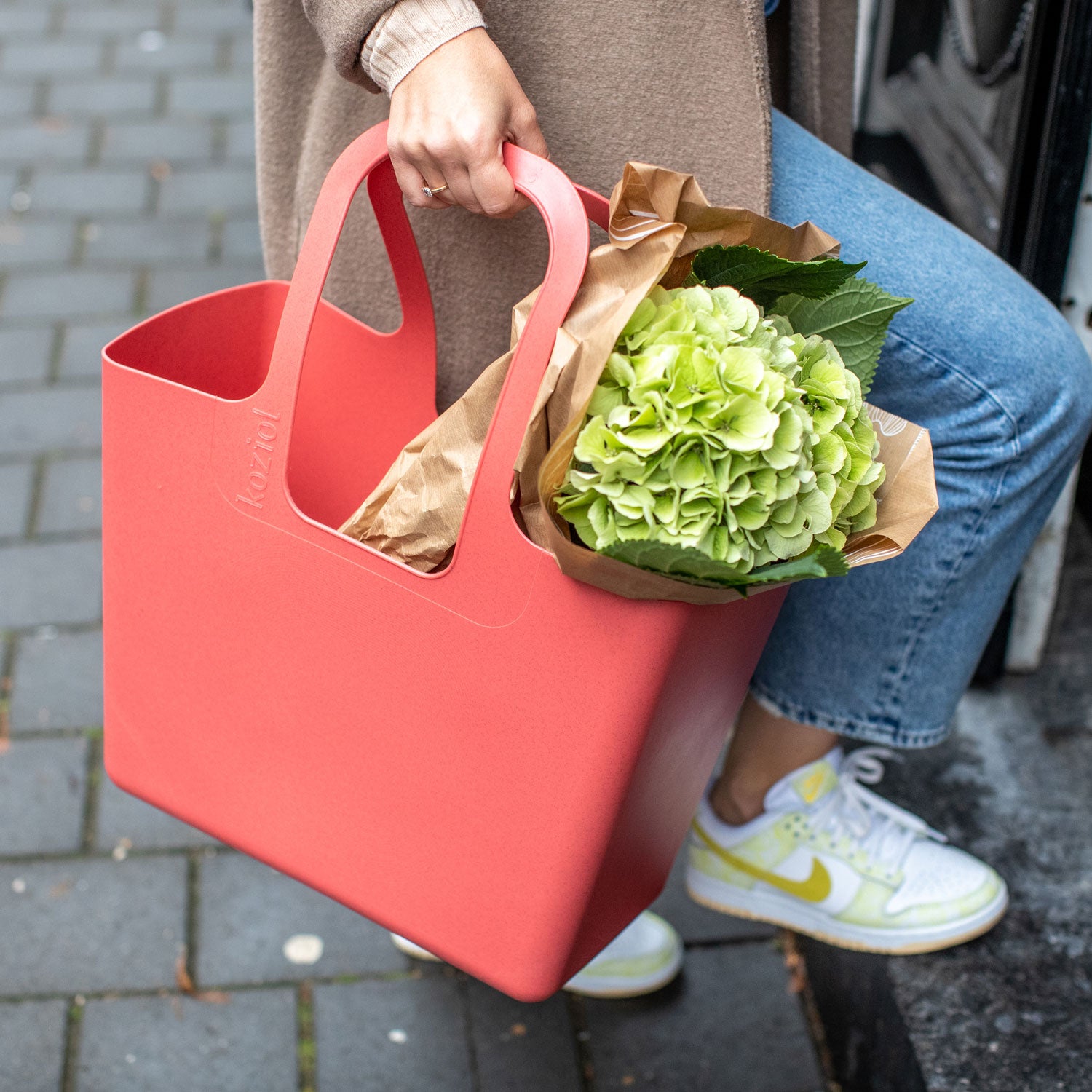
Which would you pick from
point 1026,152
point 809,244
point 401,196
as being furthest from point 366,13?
point 1026,152

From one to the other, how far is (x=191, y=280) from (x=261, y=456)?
202 cm

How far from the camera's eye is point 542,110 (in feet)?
3.44

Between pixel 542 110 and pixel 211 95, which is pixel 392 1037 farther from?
pixel 211 95

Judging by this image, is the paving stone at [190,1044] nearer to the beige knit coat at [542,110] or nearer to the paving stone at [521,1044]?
the paving stone at [521,1044]

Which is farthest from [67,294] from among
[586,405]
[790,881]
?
[586,405]

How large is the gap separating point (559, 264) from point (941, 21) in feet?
5.33

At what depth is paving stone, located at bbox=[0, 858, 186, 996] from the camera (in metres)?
1.58

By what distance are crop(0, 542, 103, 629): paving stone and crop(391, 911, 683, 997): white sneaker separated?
0.93 meters

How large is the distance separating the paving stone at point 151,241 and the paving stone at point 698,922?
78.3 inches

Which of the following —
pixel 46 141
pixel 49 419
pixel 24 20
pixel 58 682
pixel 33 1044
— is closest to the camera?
pixel 33 1044

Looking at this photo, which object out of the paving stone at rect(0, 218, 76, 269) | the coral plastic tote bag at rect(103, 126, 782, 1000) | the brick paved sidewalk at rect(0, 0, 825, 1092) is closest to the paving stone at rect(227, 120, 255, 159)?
the paving stone at rect(0, 218, 76, 269)

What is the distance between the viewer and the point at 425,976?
5.32ft

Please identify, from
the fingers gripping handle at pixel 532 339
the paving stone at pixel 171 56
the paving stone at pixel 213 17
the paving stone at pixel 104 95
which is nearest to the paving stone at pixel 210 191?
the paving stone at pixel 104 95

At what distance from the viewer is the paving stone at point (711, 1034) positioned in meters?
1.53
